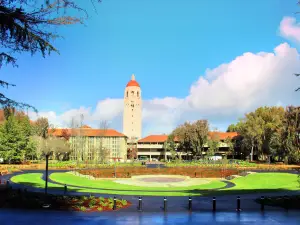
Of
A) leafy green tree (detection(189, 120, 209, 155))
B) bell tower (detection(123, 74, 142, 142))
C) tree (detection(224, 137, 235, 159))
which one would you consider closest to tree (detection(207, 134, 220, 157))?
leafy green tree (detection(189, 120, 209, 155))

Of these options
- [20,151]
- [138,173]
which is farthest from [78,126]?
[138,173]

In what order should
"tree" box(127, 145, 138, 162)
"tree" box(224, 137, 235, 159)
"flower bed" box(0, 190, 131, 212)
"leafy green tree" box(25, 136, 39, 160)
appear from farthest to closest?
"tree" box(127, 145, 138, 162) → "tree" box(224, 137, 235, 159) → "leafy green tree" box(25, 136, 39, 160) → "flower bed" box(0, 190, 131, 212)

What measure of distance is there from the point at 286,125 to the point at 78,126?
4876 centimetres

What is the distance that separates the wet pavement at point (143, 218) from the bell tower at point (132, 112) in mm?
121087

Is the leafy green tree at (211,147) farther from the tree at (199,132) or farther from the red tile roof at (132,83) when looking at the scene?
the red tile roof at (132,83)

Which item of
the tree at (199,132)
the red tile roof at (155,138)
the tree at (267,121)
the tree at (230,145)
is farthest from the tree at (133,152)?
the tree at (267,121)

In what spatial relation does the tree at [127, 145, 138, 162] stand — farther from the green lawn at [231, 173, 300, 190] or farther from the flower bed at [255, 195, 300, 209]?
the flower bed at [255, 195, 300, 209]

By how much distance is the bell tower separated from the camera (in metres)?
139

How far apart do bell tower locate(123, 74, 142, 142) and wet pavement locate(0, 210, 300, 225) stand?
12109 cm

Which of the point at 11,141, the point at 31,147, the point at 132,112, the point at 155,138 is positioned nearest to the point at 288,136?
the point at 155,138

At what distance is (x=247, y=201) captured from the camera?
74.0ft

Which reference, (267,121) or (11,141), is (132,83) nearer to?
(267,121)

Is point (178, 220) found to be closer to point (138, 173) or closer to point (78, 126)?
point (138, 173)

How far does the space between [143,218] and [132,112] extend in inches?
4922
